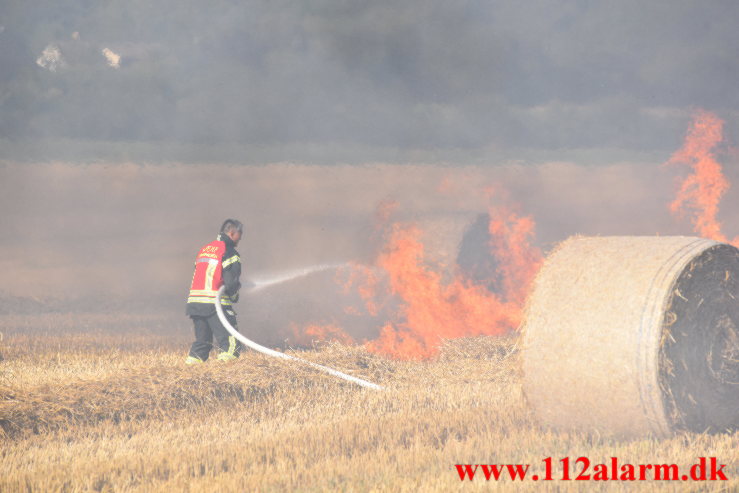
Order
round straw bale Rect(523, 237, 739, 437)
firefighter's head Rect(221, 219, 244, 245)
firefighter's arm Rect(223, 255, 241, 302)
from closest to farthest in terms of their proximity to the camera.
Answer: round straw bale Rect(523, 237, 739, 437) → firefighter's arm Rect(223, 255, 241, 302) → firefighter's head Rect(221, 219, 244, 245)

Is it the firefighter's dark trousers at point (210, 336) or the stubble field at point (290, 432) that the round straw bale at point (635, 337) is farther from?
the firefighter's dark trousers at point (210, 336)

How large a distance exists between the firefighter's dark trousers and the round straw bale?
5.37 meters

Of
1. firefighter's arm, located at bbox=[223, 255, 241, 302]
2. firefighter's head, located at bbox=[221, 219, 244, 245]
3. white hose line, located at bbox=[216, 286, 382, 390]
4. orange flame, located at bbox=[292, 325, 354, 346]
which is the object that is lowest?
white hose line, located at bbox=[216, 286, 382, 390]

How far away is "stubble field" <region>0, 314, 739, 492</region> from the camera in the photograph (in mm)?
6137

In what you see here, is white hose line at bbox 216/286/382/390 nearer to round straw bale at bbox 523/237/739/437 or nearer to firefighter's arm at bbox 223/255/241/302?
firefighter's arm at bbox 223/255/241/302

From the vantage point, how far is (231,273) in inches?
459

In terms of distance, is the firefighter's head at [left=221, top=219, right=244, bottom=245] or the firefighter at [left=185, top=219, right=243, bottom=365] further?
the firefighter's head at [left=221, top=219, right=244, bottom=245]

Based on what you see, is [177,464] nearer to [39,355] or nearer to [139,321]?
[39,355]

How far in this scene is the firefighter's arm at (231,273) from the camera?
11633mm

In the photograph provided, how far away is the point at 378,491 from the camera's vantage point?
5.54m

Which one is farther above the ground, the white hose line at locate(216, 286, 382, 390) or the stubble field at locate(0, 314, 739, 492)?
the white hose line at locate(216, 286, 382, 390)

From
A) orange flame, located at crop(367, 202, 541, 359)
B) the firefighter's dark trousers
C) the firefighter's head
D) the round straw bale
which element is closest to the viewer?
the round straw bale

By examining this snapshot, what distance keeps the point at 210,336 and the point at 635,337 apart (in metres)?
6.88

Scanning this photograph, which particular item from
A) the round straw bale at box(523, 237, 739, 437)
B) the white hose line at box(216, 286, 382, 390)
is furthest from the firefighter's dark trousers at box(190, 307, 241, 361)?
the round straw bale at box(523, 237, 739, 437)
